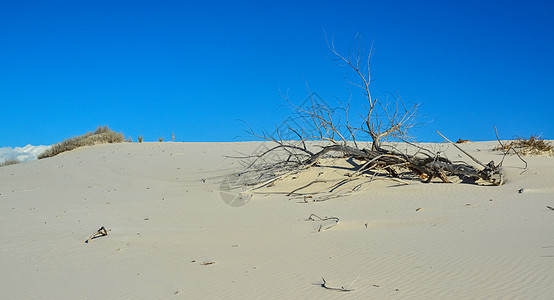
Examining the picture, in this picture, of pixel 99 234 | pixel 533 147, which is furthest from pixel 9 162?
pixel 533 147

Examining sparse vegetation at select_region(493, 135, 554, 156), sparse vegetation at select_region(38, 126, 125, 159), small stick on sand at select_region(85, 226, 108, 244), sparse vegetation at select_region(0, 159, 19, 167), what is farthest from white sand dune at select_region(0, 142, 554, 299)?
sparse vegetation at select_region(0, 159, 19, 167)

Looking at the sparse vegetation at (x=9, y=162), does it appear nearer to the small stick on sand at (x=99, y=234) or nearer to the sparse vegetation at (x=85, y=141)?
the sparse vegetation at (x=85, y=141)

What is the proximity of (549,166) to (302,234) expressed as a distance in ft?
19.7

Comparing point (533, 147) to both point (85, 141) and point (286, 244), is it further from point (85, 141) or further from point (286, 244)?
point (85, 141)

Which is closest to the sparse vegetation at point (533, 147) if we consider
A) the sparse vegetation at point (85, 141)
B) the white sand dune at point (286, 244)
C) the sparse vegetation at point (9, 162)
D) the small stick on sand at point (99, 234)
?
the white sand dune at point (286, 244)

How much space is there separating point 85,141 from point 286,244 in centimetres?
1640

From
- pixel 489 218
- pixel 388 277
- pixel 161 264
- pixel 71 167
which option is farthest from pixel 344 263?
pixel 71 167

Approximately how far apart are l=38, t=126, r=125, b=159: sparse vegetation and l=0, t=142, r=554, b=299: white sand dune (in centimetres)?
990

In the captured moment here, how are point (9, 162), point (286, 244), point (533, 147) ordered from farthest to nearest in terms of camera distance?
point (9, 162) → point (533, 147) → point (286, 244)

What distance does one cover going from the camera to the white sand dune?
11.5 ft

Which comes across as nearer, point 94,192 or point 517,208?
point 517,208

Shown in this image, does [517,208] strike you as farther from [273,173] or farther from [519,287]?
[273,173]

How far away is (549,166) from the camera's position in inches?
348

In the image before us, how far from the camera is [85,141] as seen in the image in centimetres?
1920
